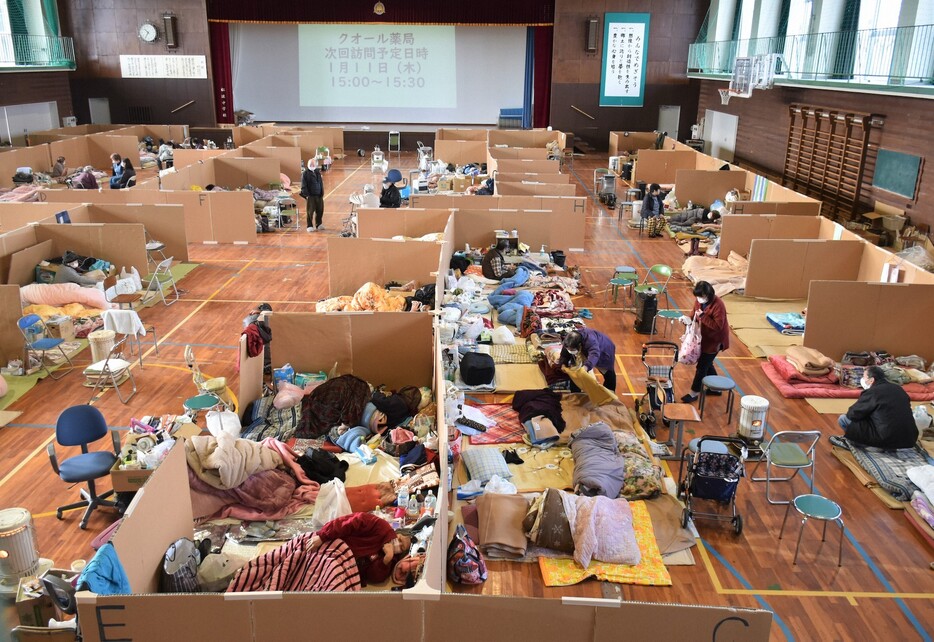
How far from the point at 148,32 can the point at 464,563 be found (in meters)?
30.3

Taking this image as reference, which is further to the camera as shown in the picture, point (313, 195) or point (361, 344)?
point (313, 195)

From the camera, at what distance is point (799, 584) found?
250 inches

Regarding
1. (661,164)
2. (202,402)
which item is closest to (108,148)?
(661,164)

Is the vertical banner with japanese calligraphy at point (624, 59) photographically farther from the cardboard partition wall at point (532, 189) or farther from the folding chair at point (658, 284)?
the folding chair at point (658, 284)

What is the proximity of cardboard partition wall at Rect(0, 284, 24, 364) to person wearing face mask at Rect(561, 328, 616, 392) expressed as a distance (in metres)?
7.16

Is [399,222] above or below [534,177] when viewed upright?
below

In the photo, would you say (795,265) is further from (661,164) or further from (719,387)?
(661,164)

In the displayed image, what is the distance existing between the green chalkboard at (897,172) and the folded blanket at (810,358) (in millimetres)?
6482

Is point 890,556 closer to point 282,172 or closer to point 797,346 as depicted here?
point 797,346

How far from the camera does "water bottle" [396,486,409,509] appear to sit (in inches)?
270

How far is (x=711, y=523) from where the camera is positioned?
7172 mm

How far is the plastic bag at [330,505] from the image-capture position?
6617 millimetres

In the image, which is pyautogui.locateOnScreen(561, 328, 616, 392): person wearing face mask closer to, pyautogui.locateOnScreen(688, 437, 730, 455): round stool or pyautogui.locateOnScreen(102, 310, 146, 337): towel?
pyautogui.locateOnScreen(688, 437, 730, 455): round stool

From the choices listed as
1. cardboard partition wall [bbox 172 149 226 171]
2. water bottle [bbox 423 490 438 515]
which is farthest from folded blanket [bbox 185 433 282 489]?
cardboard partition wall [bbox 172 149 226 171]
